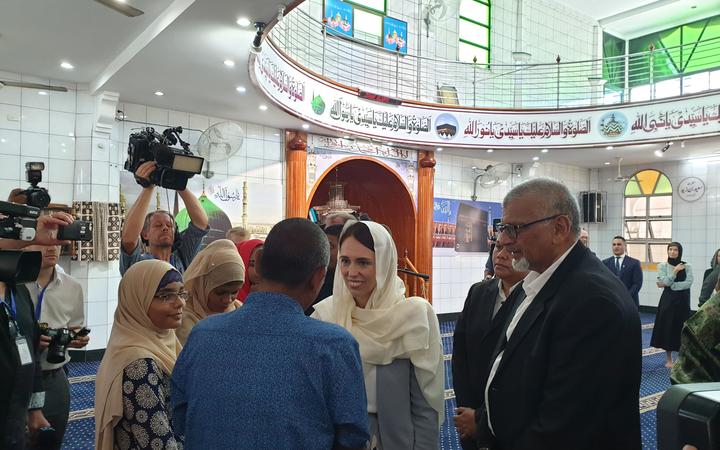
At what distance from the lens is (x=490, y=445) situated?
1574 millimetres

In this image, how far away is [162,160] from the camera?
8.04 feet

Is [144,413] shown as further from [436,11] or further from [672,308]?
[436,11]

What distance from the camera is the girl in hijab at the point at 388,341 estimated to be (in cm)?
166

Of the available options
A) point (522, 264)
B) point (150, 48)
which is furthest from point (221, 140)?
point (522, 264)

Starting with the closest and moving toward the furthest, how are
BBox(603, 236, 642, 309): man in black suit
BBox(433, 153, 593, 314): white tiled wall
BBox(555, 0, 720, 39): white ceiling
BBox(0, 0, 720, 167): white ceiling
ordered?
BBox(0, 0, 720, 167): white ceiling < BBox(603, 236, 642, 309): man in black suit < BBox(433, 153, 593, 314): white tiled wall < BBox(555, 0, 720, 39): white ceiling

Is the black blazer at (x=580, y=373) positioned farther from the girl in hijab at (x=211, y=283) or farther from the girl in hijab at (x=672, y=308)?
the girl in hijab at (x=672, y=308)

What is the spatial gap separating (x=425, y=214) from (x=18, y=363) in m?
7.49

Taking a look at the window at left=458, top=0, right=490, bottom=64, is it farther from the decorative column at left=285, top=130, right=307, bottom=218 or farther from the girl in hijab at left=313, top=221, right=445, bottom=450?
the girl in hijab at left=313, top=221, right=445, bottom=450

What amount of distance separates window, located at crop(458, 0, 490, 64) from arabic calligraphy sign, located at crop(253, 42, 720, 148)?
228cm

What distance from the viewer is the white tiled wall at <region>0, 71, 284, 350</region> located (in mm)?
5188

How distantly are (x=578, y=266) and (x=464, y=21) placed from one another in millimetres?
9841

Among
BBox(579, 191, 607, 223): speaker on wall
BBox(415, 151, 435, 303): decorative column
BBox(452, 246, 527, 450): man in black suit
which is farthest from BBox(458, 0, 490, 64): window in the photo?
BBox(452, 246, 527, 450): man in black suit

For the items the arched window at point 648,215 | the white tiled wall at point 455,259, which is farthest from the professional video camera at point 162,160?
the arched window at point 648,215

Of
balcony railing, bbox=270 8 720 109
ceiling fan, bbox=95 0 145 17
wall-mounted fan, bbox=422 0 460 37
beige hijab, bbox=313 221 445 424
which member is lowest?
beige hijab, bbox=313 221 445 424
